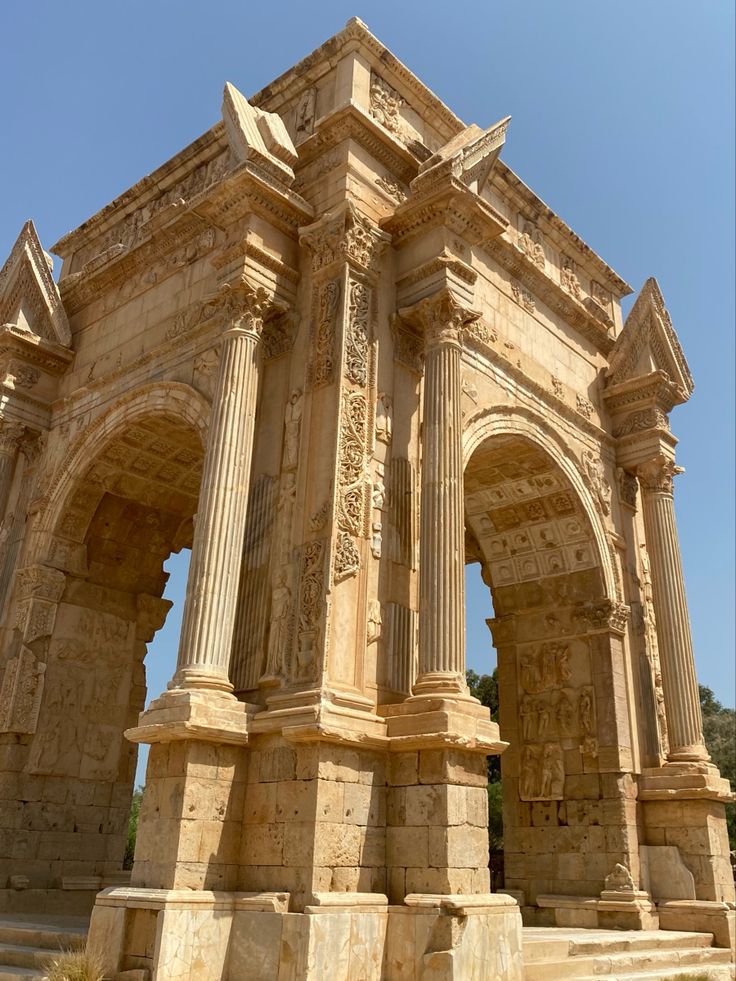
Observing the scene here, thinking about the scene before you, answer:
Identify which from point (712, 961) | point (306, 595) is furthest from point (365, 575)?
point (712, 961)

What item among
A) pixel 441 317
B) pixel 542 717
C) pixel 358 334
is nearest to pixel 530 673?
pixel 542 717

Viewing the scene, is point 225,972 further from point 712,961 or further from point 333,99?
point 333,99

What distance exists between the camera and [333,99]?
13211 mm

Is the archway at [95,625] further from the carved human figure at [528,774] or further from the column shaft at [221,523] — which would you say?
the carved human figure at [528,774]

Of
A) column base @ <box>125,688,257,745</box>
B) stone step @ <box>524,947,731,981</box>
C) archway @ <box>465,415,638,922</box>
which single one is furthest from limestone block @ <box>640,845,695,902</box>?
column base @ <box>125,688,257,745</box>

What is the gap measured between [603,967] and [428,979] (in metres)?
3.11

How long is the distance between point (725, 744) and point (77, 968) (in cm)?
3316

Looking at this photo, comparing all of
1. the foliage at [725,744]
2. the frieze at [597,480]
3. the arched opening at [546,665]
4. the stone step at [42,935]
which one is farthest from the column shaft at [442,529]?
the foliage at [725,744]

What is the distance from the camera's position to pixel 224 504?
1052cm

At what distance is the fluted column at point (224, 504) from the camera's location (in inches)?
386

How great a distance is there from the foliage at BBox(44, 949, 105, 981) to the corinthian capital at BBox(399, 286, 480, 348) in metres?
7.87

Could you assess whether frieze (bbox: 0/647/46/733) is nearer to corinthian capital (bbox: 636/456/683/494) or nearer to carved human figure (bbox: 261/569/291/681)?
carved human figure (bbox: 261/569/291/681)

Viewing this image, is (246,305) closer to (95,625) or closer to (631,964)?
(95,625)

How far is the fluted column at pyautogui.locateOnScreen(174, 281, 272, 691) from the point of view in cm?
980
